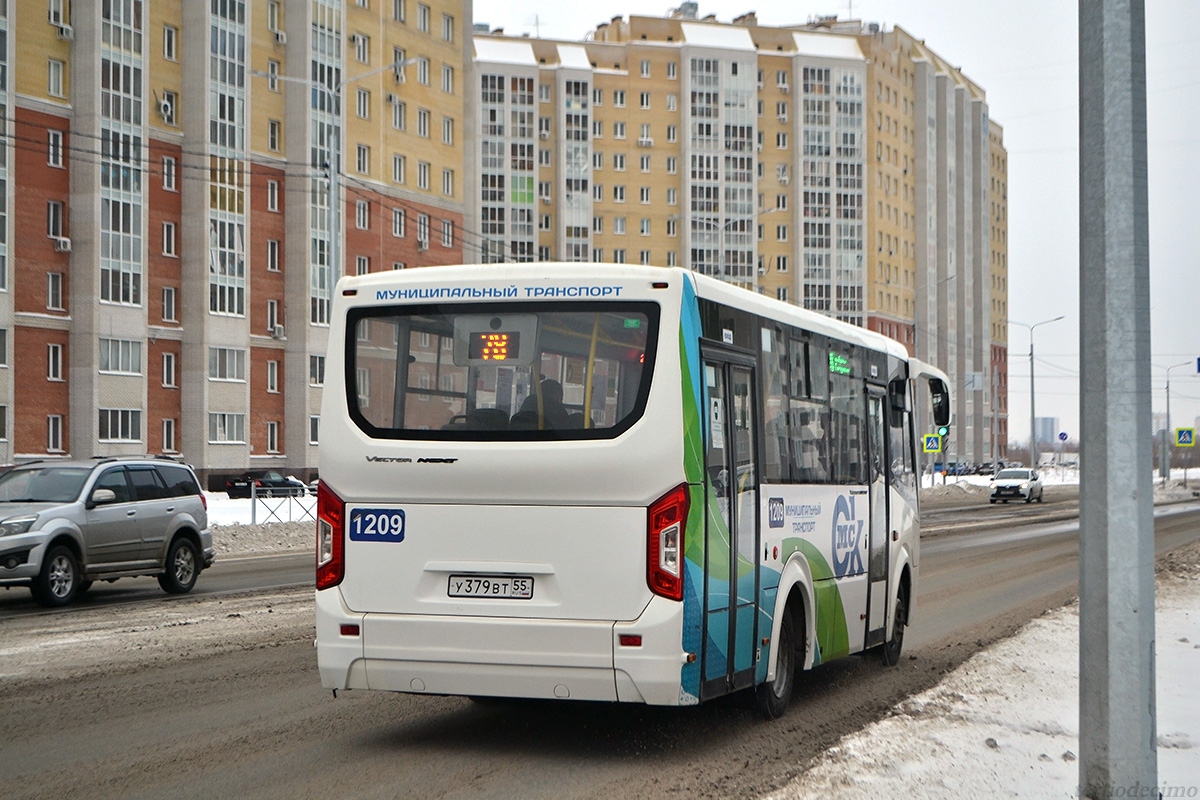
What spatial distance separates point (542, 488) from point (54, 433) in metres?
57.5

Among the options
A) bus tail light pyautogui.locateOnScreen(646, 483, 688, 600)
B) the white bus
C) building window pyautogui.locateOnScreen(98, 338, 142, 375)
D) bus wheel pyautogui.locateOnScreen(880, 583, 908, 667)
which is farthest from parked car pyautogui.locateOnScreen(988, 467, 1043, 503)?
bus tail light pyautogui.locateOnScreen(646, 483, 688, 600)

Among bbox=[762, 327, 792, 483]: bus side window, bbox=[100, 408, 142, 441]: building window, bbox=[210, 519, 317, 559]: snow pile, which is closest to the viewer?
bbox=[762, 327, 792, 483]: bus side window

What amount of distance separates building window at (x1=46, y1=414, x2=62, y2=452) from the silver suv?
44473 mm

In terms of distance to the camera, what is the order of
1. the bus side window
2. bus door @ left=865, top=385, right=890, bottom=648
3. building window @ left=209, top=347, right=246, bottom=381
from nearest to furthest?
1. the bus side window
2. bus door @ left=865, top=385, right=890, bottom=648
3. building window @ left=209, top=347, right=246, bottom=381

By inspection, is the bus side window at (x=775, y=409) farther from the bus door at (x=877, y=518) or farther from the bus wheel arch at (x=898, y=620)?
the bus wheel arch at (x=898, y=620)

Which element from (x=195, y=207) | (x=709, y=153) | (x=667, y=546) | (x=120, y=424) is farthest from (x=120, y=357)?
(x=709, y=153)

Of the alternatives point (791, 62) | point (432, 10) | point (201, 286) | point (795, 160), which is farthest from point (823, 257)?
point (201, 286)

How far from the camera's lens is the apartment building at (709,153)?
386ft

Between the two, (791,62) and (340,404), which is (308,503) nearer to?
(340,404)

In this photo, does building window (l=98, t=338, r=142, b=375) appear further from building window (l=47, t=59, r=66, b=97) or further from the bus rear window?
the bus rear window

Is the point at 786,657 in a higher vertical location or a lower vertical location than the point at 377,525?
lower

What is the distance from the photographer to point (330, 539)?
8.10 m

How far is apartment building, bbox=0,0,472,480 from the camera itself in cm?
5956

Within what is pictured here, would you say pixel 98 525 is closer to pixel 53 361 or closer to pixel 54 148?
pixel 53 361
